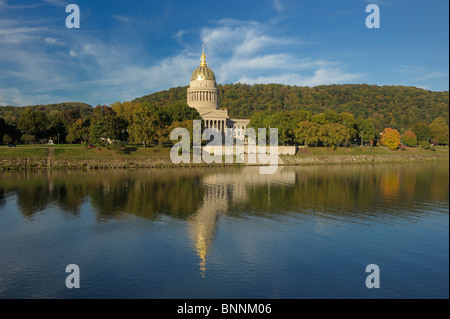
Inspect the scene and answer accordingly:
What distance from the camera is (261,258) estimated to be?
18.5 m

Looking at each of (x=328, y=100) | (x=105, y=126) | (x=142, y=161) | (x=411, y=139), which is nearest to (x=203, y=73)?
(x=105, y=126)

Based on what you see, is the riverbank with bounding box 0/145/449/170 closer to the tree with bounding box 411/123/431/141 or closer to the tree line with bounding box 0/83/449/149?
the tree with bounding box 411/123/431/141

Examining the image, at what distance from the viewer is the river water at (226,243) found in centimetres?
1531

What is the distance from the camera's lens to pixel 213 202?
109 ft

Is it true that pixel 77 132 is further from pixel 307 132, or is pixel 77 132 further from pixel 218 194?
pixel 218 194

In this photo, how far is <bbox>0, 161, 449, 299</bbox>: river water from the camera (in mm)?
15312

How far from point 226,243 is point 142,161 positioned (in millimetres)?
52861

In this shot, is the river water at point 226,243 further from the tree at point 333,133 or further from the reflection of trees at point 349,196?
the tree at point 333,133

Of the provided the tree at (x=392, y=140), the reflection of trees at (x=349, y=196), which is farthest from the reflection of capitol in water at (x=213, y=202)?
the tree at (x=392, y=140)

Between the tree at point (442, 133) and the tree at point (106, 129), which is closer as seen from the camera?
the tree at point (442, 133)

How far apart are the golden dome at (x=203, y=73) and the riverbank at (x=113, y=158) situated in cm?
5482

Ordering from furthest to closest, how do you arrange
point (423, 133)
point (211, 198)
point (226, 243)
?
1. point (423, 133)
2. point (211, 198)
3. point (226, 243)
